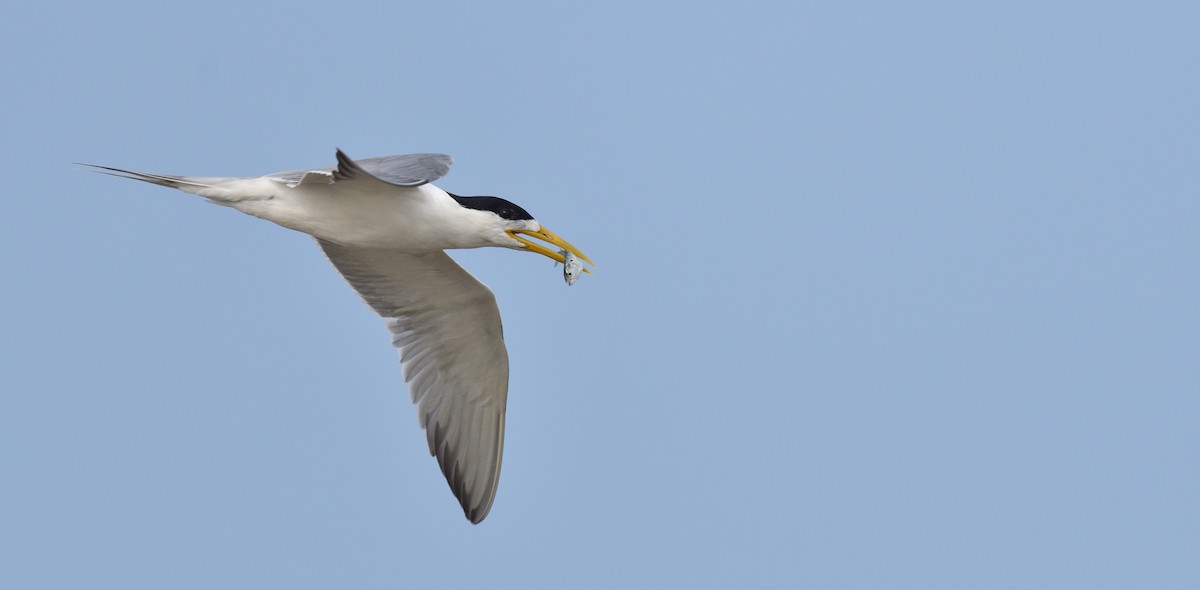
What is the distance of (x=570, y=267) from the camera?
10555 mm

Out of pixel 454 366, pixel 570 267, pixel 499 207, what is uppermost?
pixel 499 207

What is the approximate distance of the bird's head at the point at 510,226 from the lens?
1023cm

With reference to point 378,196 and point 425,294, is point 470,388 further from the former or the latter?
point 378,196

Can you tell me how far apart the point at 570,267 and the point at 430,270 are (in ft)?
5.02

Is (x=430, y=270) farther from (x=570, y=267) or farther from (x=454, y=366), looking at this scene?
(x=570, y=267)

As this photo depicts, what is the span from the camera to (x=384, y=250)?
11.0 meters

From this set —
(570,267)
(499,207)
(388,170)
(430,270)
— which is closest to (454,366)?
(430,270)

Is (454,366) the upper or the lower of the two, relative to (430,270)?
lower

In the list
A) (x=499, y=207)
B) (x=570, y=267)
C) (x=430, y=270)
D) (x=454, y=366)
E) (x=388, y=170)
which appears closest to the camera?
(x=388, y=170)

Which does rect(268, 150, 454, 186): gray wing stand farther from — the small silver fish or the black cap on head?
the small silver fish

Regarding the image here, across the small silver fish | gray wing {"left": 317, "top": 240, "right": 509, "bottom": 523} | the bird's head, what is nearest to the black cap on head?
the bird's head

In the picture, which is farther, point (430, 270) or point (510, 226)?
point (430, 270)

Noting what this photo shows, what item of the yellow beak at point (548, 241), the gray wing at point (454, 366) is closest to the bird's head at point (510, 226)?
the yellow beak at point (548, 241)

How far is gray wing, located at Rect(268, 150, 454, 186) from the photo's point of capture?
8586 mm
